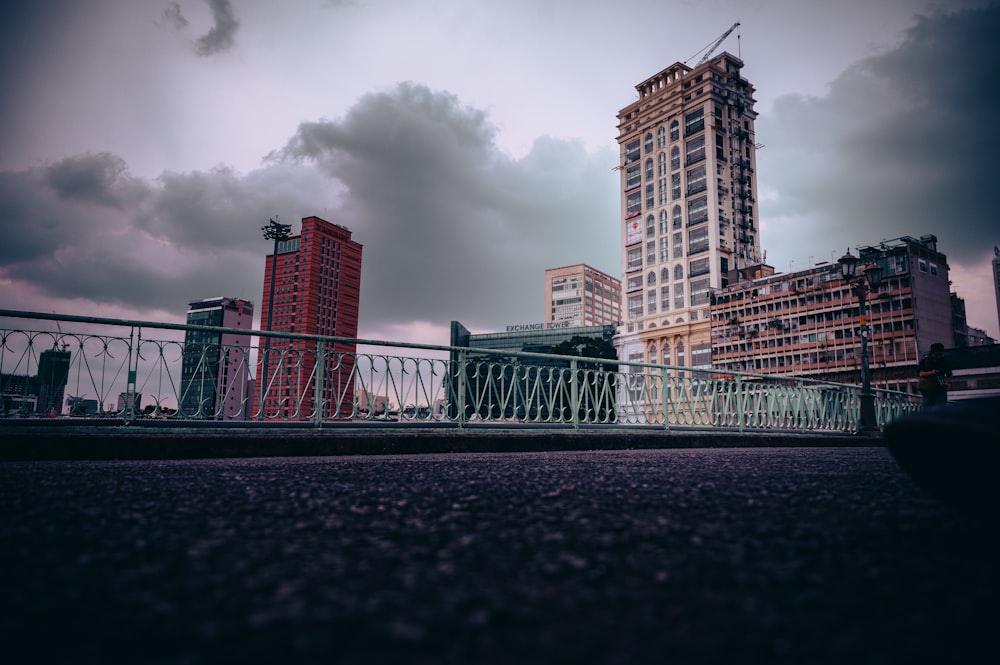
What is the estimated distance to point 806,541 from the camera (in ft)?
6.01

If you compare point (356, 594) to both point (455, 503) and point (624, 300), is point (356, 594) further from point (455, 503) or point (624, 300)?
point (624, 300)

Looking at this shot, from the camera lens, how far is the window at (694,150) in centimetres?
8394

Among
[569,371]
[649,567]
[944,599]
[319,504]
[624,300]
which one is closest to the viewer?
[944,599]

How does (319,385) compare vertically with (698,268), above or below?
below

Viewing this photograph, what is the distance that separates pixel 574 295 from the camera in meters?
159

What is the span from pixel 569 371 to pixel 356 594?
387 inches

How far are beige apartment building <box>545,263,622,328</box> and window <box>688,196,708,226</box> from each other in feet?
241

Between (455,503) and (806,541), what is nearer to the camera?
(806,541)

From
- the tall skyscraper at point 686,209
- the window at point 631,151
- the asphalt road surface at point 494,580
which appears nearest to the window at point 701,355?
the tall skyscraper at point 686,209

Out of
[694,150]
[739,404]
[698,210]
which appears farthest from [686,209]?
[739,404]

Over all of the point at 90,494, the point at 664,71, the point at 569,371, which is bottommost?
the point at 90,494

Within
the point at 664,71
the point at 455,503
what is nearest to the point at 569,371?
the point at 455,503

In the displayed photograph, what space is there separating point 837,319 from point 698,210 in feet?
78.5

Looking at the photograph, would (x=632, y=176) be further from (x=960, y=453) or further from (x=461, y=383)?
(x=960, y=453)
